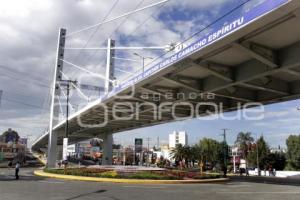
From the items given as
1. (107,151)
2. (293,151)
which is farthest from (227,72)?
(293,151)

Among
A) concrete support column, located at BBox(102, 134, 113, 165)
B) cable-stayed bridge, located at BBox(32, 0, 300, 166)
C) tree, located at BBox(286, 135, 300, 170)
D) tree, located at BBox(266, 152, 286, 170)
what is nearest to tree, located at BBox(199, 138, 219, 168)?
tree, located at BBox(266, 152, 286, 170)

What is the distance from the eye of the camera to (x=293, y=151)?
7631 cm

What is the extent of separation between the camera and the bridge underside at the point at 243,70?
16.3m

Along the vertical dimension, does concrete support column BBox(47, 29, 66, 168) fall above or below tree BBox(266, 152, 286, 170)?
above

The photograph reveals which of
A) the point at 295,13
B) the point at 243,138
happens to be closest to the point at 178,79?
the point at 295,13

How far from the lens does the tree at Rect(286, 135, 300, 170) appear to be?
7506cm

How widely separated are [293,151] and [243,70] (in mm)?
59502

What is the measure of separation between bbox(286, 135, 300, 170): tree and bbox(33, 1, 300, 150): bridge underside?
46.3m

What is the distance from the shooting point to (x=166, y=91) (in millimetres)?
29312

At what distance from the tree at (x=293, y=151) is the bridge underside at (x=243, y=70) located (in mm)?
46270

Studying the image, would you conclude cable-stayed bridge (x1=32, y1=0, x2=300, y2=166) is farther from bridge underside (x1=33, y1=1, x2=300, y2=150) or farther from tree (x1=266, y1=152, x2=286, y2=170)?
tree (x1=266, y1=152, x2=286, y2=170)

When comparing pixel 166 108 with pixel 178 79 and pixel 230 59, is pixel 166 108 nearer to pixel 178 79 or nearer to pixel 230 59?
pixel 178 79

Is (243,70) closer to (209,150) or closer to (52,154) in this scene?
(52,154)

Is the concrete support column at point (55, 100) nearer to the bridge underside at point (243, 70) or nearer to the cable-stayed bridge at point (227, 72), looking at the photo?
the cable-stayed bridge at point (227, 72)
